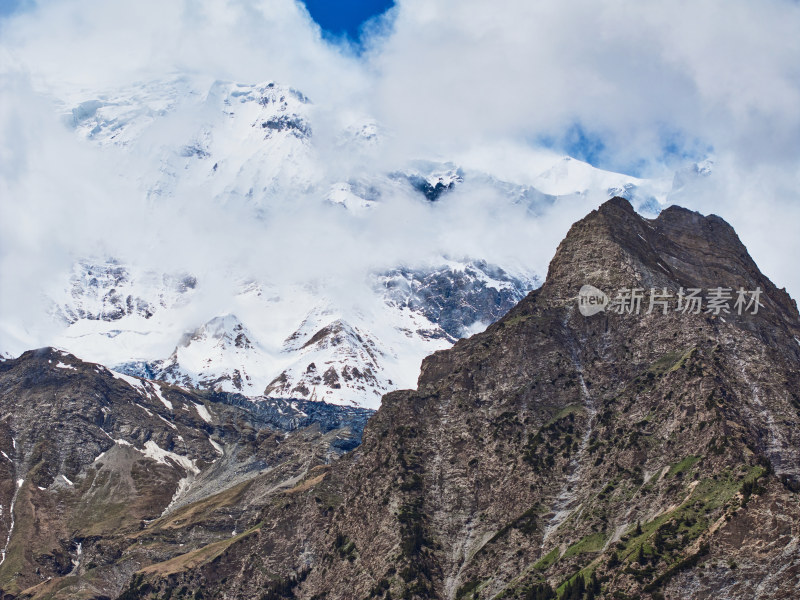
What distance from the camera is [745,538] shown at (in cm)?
19988

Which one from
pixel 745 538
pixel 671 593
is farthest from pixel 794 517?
pixel 671 593

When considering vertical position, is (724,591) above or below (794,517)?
below

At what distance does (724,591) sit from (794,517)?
20.7 m

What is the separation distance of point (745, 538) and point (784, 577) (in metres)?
11.6

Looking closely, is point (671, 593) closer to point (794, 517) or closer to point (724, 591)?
point (724, 591)

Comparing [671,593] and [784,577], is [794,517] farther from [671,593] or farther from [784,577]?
[671,593]

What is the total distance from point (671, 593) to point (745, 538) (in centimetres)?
1825

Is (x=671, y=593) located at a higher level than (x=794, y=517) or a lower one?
lower

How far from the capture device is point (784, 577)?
7490 inches

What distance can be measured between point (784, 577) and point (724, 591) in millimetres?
11377

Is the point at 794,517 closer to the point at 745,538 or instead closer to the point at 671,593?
the point at 745,538

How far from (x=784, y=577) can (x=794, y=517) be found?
13734 millimetres

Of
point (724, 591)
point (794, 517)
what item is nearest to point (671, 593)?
point (724, 591)

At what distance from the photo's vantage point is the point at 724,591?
194 meters
